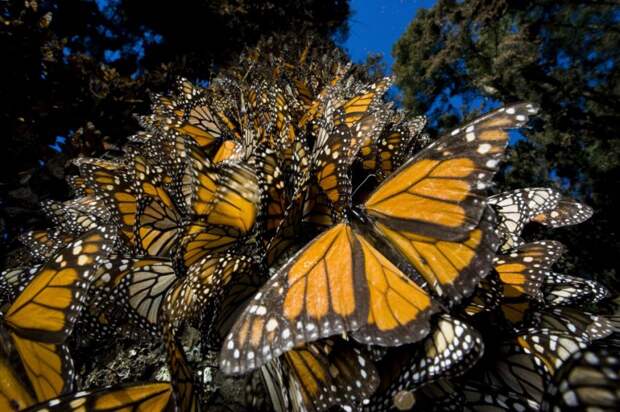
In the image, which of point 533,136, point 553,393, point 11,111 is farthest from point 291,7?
point 553,393

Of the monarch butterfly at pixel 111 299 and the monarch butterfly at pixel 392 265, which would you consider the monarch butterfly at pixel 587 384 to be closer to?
the monarch butterfly at pixel 392 265

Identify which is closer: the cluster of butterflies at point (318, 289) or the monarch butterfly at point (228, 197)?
the cluster of butterflies at point (318, 289)

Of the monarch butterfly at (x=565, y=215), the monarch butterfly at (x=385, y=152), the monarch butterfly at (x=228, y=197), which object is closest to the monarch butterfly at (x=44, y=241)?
the monarch butterfly at (x=228, y=197)

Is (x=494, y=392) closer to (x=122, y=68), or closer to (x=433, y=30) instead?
(x=122, y=68)

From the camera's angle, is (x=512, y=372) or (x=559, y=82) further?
(x=559, y=82)

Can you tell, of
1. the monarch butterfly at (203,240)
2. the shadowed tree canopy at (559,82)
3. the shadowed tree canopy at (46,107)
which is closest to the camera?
the monarch butterfly at (203,240)

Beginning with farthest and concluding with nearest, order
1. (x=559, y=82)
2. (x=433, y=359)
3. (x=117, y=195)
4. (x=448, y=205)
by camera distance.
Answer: (x=559, y=82)
(x=117, y=195)
(x=448, y=205)
(x=433, y=359)

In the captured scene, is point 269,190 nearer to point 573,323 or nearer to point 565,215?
point 573,323

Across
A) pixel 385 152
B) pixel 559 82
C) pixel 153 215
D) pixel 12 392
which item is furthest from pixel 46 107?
pixel 559 82
